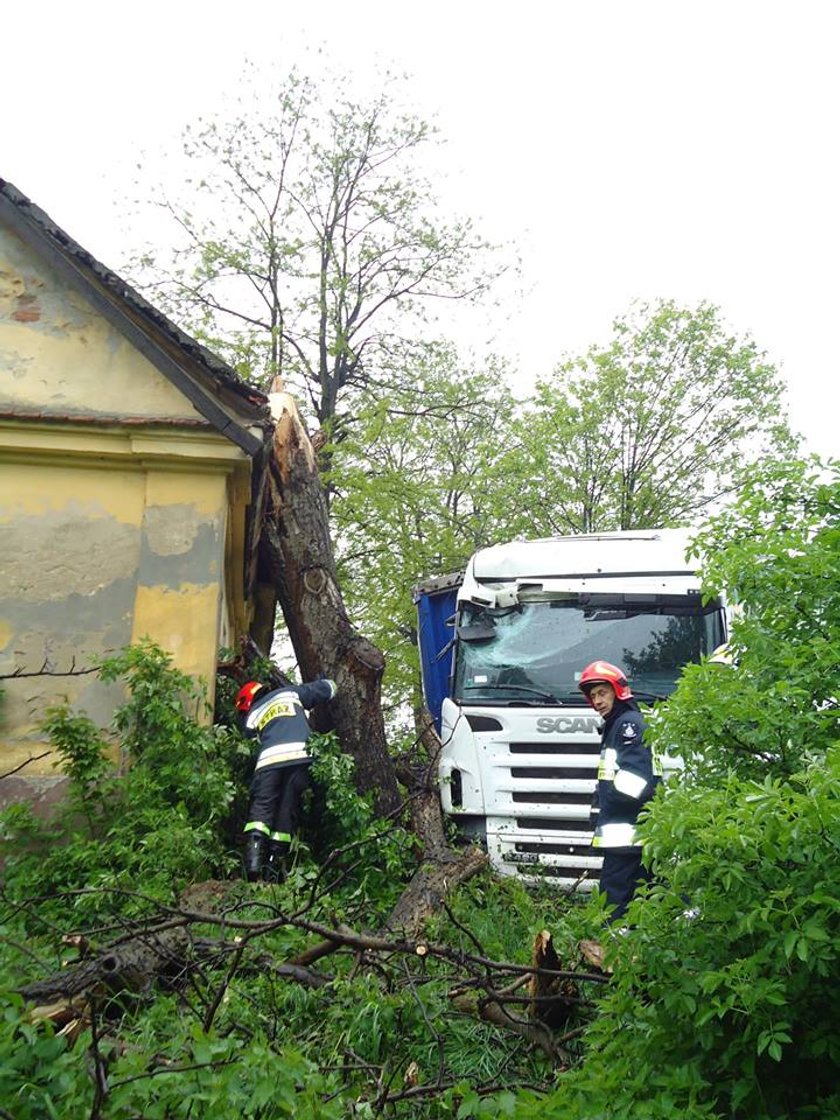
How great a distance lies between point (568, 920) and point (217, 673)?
Result: 398 centimetres

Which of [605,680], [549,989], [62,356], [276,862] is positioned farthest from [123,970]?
[62,356]

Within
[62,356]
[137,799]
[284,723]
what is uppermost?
[62,356]

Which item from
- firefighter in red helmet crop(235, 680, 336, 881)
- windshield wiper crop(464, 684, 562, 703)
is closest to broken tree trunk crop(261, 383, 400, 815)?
firefighter in red helmet crop(235, 680, 336, 881)

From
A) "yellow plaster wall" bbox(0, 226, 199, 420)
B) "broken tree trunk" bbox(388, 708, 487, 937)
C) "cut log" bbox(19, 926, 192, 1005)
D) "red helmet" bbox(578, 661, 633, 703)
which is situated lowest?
"broken tree trunk" bbox(388, 708, 487, 937)

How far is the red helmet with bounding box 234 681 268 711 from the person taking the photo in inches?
365

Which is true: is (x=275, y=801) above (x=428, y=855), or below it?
above

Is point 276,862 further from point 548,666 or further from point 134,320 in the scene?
point 134,320

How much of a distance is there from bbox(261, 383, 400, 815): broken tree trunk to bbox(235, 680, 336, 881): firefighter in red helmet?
2.70ft

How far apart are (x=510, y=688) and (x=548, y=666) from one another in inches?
14.9

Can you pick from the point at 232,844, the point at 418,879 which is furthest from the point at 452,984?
the point at 232,844

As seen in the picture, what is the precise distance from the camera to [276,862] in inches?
328

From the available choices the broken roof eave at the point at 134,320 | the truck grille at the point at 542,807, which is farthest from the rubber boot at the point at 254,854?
the broken roof eave at the point at 134,320

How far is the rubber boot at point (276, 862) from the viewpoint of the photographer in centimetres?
815

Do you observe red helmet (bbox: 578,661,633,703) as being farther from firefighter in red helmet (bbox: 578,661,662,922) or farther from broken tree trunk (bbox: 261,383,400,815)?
broken tree trunk (bbox: 261,383,400,815)
